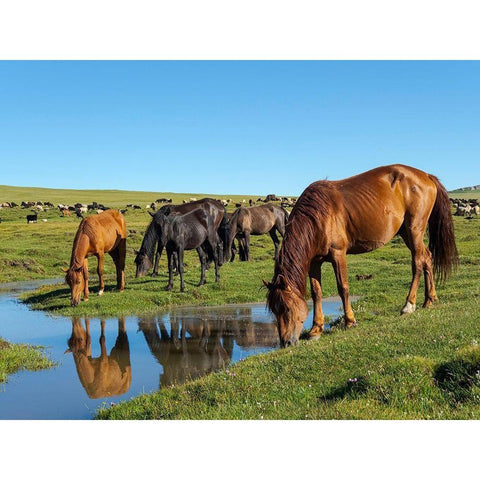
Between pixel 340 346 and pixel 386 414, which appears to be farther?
pixel 340 346

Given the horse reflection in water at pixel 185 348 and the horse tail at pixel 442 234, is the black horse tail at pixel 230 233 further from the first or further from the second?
the horse tail at pixel 442 234

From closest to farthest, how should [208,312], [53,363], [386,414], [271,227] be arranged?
[386,414] < [53,363] < [208,312] < [271,227]

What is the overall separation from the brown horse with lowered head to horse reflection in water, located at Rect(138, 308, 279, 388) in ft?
10.7

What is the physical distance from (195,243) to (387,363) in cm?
1477

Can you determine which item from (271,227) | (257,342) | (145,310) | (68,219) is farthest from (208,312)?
(68,219)

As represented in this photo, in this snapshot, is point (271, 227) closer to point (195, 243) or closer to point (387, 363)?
point (195, 243)

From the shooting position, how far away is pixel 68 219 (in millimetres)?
62281

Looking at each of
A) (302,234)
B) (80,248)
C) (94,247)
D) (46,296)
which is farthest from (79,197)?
(302,234)

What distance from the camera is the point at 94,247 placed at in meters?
18.8

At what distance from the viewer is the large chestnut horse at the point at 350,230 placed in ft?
30.4

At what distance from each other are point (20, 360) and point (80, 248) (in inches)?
302

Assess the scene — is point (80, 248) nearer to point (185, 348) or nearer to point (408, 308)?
point (185, 348)

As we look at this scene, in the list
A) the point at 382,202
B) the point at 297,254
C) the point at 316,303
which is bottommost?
the point at 316,303

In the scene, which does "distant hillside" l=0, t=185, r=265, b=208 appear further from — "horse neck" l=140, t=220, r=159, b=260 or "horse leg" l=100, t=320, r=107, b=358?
"horse leg" l=100, t=320, r=107, b=358
